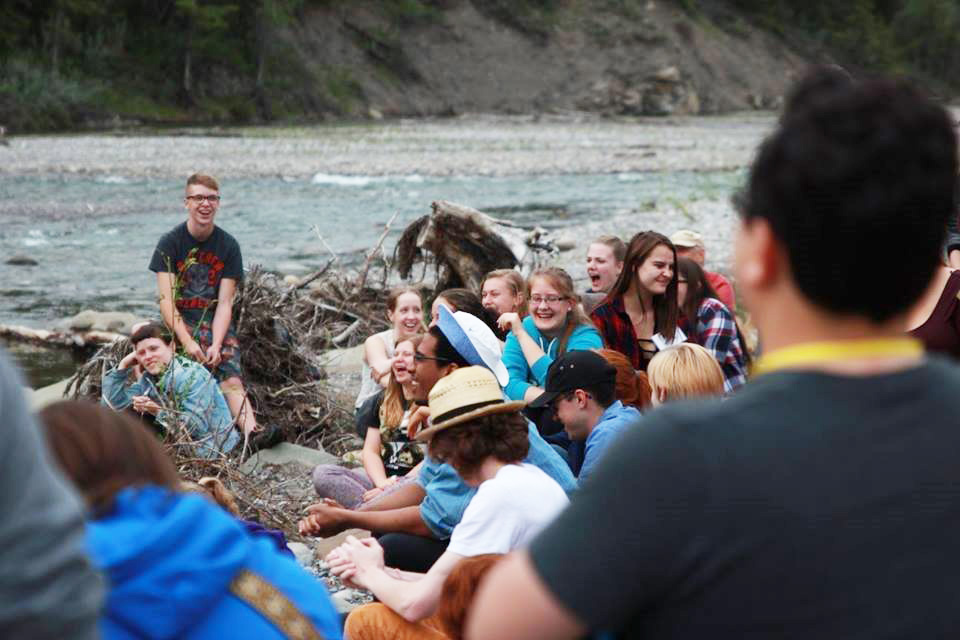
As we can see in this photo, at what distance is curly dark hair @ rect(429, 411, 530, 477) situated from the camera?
367 cm

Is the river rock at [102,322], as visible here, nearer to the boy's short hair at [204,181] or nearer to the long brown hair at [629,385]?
the boy's short hair at [204,181]

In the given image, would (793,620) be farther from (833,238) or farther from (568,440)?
(568,440)

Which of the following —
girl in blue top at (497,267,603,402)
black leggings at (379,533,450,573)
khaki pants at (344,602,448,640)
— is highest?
girl in blue top at (497,267,603,402)

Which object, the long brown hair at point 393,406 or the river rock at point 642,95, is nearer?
the long brown hair at point 393,406

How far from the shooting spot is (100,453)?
6.73 ft

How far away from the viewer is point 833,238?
1.55m

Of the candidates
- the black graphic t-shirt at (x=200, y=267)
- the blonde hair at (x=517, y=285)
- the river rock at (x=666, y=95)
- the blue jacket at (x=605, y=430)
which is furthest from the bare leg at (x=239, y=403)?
the river rock at (x=666, y=95)

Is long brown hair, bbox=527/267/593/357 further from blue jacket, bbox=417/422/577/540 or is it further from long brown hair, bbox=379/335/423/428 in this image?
blue jacket, bbox=417/422/577/540

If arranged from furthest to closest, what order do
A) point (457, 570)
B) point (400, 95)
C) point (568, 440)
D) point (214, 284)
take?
point (400, 95)
point (214, 284)
point (568, 440)
point (457, 570)

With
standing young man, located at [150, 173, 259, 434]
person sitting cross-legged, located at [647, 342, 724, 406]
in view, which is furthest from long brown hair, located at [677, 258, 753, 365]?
standing young man, located at [150, 173, 259, 434]

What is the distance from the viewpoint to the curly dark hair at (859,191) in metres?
1.54

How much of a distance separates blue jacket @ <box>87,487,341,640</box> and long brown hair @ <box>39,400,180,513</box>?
0.09 ft

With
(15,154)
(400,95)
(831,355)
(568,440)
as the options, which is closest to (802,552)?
(831,355)

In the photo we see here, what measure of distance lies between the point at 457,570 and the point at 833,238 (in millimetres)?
1960
